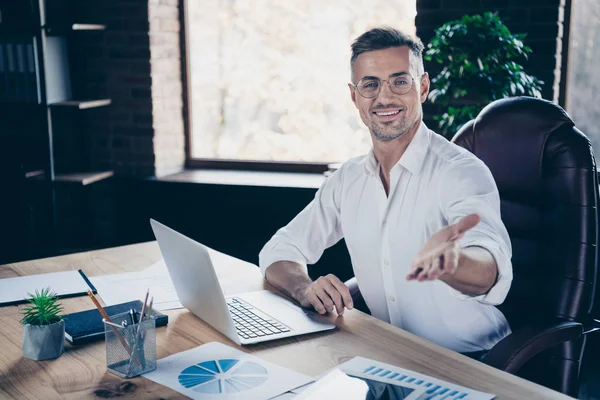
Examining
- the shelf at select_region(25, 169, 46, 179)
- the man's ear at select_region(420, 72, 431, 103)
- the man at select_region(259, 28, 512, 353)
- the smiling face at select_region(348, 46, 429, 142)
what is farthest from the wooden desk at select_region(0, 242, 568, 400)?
the shelf at select_region(25, 169, 46, 179)

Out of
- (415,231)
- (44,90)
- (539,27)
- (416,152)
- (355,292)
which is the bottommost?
(355,292)

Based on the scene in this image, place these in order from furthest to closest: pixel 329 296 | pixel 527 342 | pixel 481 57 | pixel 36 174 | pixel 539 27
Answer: pixel 36 174
pixel 539 27
pixel 481 57
pixel 329 296
pixel 527 342

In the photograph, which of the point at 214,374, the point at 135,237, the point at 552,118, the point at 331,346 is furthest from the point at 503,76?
the point at 135,237

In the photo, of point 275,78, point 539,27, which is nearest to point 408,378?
point 539,27

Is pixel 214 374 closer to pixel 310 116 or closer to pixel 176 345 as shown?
pixel 176 345

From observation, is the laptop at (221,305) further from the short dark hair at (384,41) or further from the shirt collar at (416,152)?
the short dark hair at (384,41)

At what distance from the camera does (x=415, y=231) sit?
1902 millimetres

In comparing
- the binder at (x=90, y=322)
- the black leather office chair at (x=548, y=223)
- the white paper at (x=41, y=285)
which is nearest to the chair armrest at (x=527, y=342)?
the black leather office chair at (x=548, y=223)

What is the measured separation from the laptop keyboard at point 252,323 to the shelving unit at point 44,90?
220cm

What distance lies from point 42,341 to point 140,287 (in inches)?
19.3

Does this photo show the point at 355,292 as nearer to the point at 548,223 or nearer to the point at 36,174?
the point at 548,223

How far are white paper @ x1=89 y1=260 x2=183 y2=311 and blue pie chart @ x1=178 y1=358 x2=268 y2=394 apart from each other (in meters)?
0.40

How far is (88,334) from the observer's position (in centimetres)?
159

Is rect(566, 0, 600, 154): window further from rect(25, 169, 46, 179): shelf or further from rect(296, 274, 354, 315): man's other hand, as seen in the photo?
rect(25, 169, 46, 179): shelf
